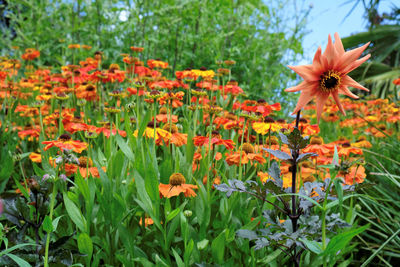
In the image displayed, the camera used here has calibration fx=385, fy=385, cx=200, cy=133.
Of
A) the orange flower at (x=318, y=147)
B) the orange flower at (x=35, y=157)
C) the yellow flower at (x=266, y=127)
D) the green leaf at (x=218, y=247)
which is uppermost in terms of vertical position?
the yellow flower at (x=266, y=127)

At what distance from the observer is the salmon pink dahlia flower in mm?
699

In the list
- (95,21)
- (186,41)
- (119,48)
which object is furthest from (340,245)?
(95,21)

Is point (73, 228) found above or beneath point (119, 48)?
beneath

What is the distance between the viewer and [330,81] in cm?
71

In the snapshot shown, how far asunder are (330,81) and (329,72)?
2 centimetres

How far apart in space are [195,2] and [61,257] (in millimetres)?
2403

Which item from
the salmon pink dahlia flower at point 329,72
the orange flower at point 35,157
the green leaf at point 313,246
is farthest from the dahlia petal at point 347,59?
the orange flower at point 35,157

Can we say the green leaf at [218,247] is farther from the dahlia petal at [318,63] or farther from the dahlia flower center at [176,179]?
the dahlia petal at [318,63]

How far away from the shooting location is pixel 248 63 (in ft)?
9.74

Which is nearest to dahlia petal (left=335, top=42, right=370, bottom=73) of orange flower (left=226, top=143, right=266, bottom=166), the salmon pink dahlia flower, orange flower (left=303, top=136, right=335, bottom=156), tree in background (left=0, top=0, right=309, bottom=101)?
the salmon pink dahlia flower

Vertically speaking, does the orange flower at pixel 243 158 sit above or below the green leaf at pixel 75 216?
above

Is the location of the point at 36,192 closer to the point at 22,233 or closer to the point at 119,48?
the point at 22,233

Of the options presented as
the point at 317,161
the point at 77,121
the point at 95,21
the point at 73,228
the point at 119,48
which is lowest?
the point at 73,228

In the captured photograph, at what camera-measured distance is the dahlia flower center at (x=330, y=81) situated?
71 centimetres
